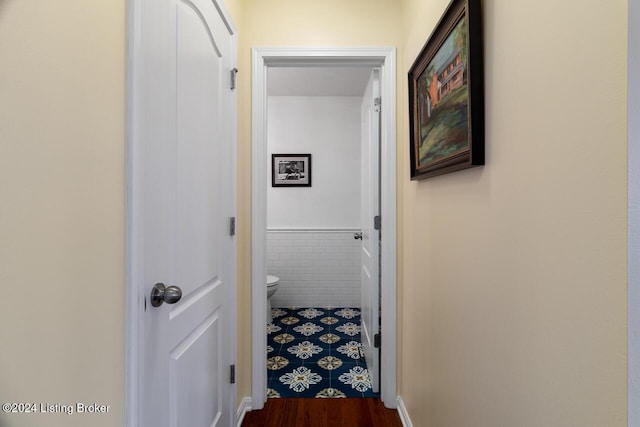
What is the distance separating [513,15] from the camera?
0.77 meters

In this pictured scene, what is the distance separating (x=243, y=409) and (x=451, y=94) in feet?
6.17

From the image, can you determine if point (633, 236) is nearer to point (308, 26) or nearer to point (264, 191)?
point (264, 191)

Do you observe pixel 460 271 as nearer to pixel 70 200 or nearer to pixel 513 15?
pixel 513 15

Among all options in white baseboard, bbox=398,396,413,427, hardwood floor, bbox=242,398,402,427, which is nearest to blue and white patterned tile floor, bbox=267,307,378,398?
hardwood floor, bbox=242,398,402,427

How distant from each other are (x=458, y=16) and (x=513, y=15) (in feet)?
0.86

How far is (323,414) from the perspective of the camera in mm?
1809

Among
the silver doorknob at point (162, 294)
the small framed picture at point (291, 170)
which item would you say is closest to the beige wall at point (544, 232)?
the silver doorknob at point (162, 294)

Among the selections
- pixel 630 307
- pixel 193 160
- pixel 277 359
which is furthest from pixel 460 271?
pixel 277 359

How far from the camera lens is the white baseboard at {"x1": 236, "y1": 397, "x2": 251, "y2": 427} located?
1714 millimetres

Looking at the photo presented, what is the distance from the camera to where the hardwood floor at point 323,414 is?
174cm

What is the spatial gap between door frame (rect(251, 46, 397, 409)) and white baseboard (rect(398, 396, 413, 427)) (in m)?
0.04

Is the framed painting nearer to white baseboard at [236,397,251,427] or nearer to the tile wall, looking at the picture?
white baseboard at [236,397,251,427]

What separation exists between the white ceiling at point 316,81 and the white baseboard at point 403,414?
2540mm

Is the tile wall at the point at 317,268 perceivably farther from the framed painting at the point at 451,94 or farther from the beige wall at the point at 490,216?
the beige wall at the point at 490,216
